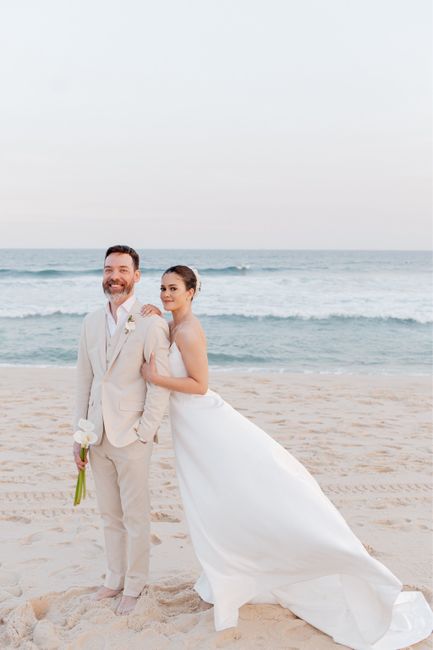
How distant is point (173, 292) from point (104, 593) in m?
1.91

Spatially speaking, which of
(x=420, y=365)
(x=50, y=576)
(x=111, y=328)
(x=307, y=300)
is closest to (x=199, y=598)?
(x=50, y=576)

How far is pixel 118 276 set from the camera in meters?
3.60

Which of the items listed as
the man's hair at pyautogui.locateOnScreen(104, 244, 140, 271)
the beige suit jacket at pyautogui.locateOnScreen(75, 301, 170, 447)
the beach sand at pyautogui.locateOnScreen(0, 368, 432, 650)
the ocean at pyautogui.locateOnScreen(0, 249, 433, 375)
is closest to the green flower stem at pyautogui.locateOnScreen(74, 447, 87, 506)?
the beige suit jacket at pyautogui.locateOnScreen(75, 301, 170, 447)

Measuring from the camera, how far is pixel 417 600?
3.87m

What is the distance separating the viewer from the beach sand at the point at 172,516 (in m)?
3.51

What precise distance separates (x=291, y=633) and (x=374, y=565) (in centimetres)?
66

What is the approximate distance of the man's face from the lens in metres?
3.57

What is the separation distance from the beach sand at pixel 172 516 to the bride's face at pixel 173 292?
5.75ft

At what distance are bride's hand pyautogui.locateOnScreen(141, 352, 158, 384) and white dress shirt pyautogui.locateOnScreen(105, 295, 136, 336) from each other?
0.88ft

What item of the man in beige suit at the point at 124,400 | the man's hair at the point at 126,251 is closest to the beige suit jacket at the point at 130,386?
the man in beige suit at the point at 124,400

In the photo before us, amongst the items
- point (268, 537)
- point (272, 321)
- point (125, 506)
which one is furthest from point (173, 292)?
point (272, 321)

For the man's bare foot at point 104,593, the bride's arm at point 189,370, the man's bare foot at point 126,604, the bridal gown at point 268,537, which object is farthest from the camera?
the man's bare foot at point 104,593

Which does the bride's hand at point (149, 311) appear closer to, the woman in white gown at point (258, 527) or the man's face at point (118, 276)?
the woman in white gown at point (258, 527)

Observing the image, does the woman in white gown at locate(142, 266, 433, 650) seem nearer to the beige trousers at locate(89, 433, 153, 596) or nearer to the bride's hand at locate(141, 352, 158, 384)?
the bride's hand at locate(141, 352, 158, 384)
